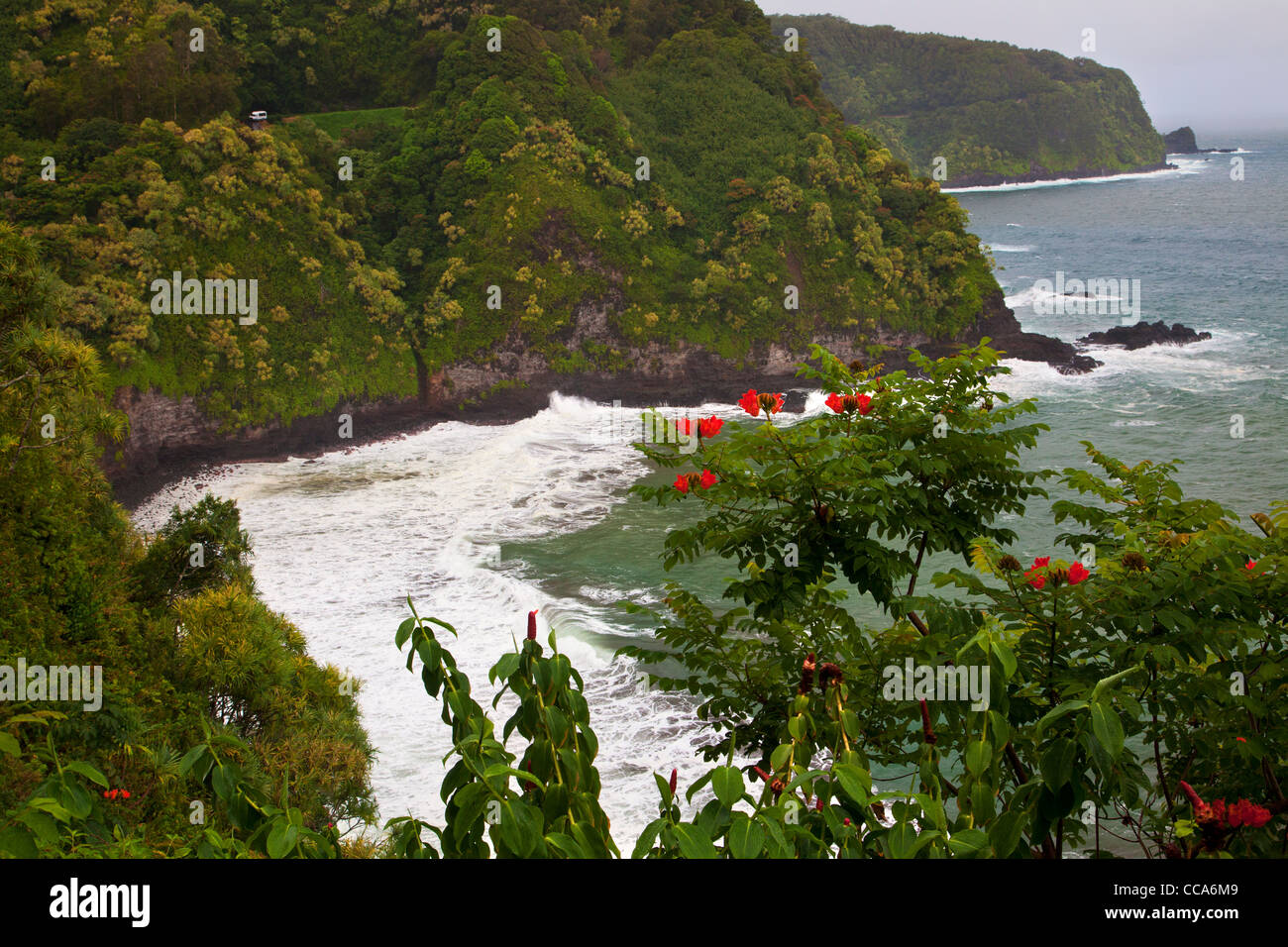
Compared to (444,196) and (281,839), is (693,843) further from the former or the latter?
(444,196)

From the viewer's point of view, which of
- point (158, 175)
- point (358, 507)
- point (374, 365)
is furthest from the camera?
point (374, 365)

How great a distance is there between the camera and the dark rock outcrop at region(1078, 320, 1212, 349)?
44.6 metres

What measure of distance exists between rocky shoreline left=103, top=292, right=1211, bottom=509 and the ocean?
2.93ft

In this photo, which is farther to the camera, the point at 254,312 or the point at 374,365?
the point at 374,365

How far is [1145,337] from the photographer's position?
44.8m

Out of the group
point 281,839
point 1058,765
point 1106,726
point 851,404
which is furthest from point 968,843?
point 851,404

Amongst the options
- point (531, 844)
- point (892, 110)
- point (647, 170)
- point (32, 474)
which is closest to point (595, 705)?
point (32, 474)

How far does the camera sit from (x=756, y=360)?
4188cm

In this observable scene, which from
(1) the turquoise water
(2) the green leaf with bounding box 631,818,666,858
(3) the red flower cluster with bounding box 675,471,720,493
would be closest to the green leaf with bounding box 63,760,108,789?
(2) the green leaf with bounding box 631,818,666,858

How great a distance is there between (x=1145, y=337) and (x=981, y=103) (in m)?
72.2

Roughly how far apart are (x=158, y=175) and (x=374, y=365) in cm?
917

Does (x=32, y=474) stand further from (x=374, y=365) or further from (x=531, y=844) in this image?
→ (x=374, y=365)

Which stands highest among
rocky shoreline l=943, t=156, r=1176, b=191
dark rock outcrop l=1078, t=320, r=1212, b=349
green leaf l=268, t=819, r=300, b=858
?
rocky shoreline l=943, t=156, r=1176, b=191

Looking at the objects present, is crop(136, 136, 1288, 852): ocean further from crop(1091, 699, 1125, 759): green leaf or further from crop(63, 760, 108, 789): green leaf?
crop(1091, 699, 1125, 759): green leaf
